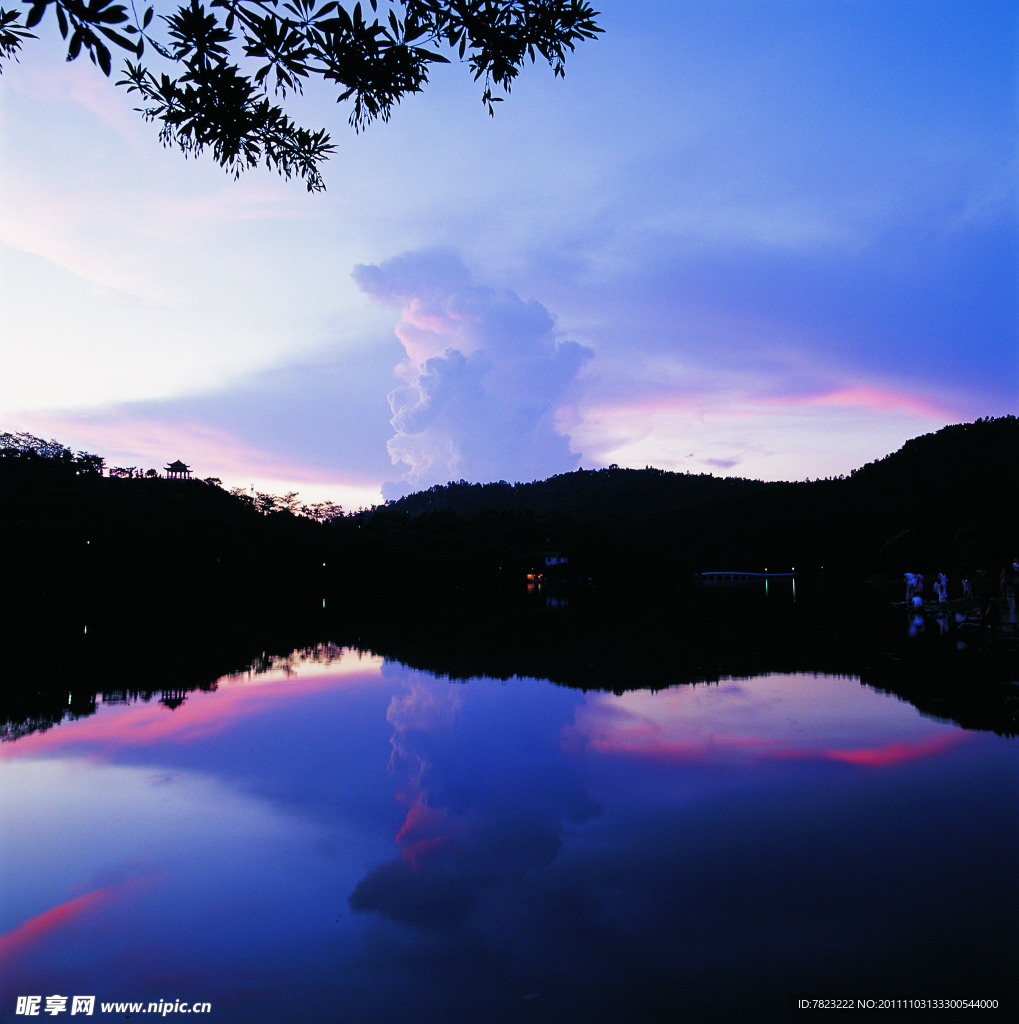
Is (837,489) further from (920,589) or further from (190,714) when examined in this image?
(190,714)

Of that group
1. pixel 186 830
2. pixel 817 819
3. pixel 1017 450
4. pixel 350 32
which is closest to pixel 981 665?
pixel 817 819

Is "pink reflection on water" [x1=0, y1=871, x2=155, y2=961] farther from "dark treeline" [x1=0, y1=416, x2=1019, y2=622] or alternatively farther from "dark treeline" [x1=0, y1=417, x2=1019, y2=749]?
"dark treeline" [x1=0, y1=416, x2=1019, y2=622]

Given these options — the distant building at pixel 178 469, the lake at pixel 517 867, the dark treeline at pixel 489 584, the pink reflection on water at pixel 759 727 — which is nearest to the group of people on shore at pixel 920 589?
the dark treeline at pixel 489 584

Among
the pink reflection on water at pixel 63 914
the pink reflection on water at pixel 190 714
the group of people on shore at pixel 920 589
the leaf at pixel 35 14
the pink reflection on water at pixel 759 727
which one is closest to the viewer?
the leaf at pixel 35 14

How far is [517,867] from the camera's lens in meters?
4.20

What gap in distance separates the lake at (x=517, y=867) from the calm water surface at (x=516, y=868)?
0.02 m

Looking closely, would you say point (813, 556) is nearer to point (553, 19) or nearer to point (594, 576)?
point (594, 576)

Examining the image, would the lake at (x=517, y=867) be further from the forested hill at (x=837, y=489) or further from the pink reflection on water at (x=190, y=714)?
the forested hill at (x=837, y=489)

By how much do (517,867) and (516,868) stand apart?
0.04 ft

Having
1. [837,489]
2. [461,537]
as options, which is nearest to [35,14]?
[461,537]

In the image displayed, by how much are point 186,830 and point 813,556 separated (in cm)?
7741

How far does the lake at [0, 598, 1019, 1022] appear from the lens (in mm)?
3131

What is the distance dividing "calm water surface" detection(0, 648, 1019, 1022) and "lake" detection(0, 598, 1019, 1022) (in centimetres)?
2

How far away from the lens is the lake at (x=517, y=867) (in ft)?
10.3
